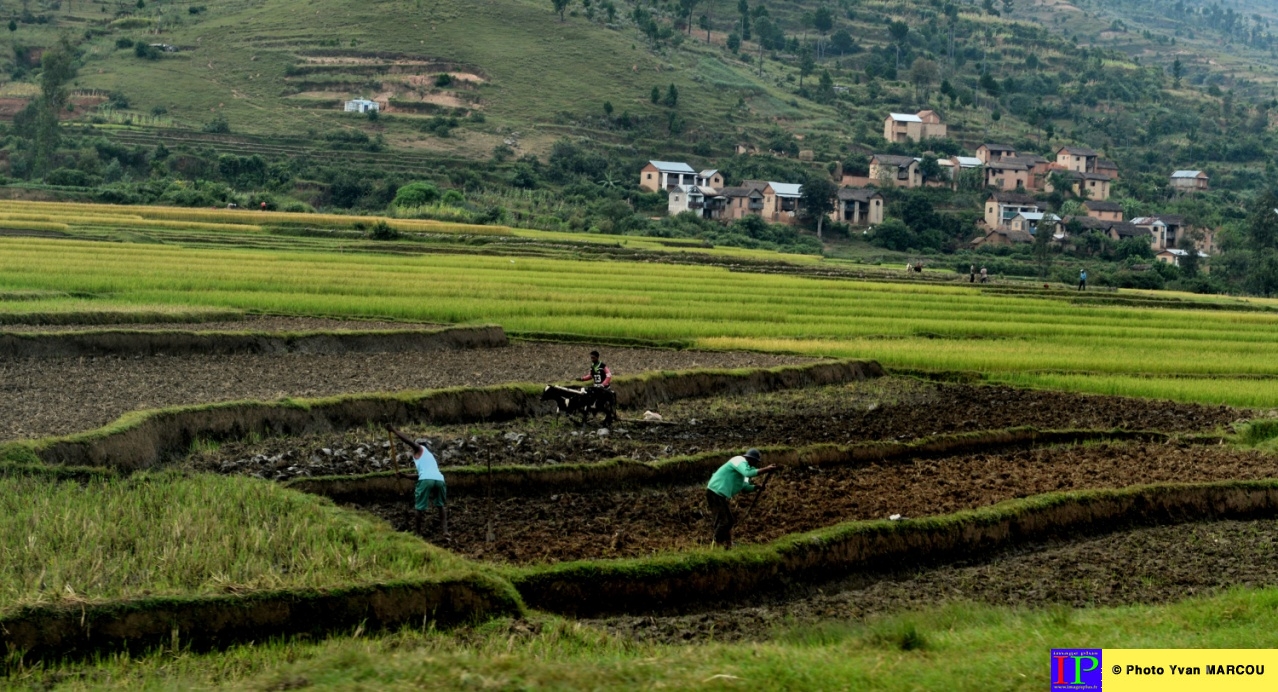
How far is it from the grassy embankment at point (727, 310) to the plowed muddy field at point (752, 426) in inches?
78.3

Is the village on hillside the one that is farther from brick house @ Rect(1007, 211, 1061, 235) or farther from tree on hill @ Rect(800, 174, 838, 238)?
tree on hill @ Rect(800, 174, 838, 238)

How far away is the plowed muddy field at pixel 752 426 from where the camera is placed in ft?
51.2

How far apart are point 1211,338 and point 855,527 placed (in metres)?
24.1

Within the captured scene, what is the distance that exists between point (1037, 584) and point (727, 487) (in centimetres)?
307

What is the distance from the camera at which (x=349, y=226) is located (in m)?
57.1

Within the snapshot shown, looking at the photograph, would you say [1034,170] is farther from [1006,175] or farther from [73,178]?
[73,178]

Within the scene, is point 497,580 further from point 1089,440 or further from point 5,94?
point 5,94

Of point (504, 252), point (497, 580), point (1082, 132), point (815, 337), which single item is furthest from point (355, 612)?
point (1082, 132)

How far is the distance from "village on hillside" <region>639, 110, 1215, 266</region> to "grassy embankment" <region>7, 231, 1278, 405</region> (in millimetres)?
40378

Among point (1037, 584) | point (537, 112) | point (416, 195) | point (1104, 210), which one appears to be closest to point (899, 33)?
point (1104, 210)

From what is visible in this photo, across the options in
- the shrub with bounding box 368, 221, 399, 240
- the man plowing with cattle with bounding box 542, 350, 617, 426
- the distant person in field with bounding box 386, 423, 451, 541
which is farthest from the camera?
the shrub with bounding box 368, 221, 399, 240

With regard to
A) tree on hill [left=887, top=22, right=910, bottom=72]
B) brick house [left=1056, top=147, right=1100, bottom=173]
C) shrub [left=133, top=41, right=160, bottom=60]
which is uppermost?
tree on hill [left=887, top=22, right=910, bottom=72]

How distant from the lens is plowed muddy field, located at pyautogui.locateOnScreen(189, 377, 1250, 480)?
1559 cm

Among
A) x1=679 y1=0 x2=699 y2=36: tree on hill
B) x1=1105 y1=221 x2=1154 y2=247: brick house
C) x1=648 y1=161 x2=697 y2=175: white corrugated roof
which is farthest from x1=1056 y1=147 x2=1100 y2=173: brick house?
x1=679 y1=0 x2=699 y2=36: tree on hill
